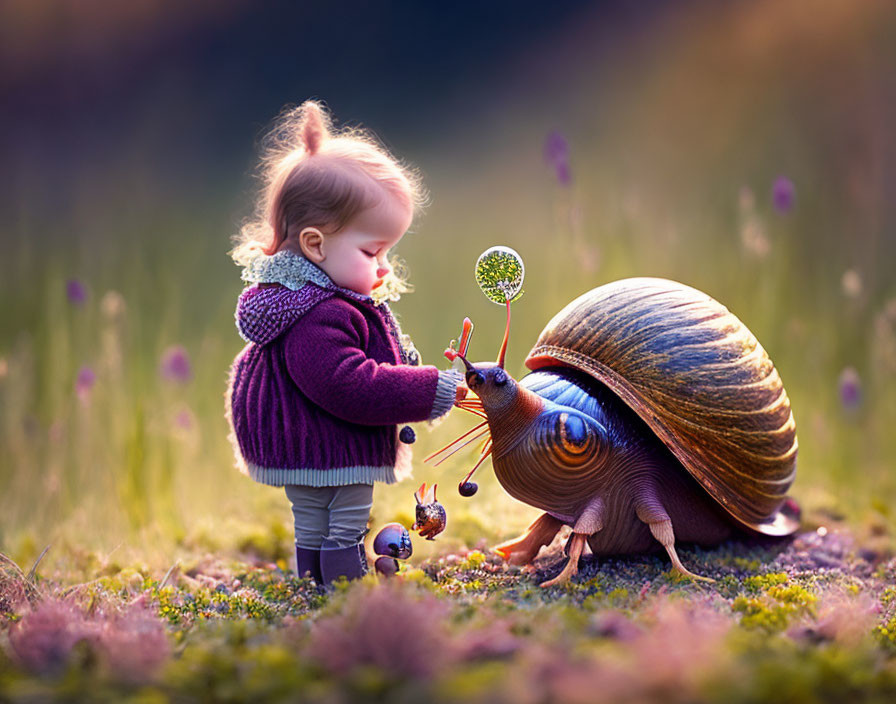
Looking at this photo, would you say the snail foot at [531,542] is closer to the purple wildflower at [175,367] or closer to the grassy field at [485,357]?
the grassy field at [485,357]

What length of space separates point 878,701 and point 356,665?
1.02m

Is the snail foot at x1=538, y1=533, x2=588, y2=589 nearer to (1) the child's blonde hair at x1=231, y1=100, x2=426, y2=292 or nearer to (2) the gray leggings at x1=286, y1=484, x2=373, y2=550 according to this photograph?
(2) the gray leggings at x1=286, y1=484, x2=373, y2=550

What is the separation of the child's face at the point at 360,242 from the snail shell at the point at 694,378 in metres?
0.72

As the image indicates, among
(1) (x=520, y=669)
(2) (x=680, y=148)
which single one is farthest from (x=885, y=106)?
(1) (x=520, y=669)

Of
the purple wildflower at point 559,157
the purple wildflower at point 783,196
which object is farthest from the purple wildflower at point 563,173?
the purple wildflower at point 783,196

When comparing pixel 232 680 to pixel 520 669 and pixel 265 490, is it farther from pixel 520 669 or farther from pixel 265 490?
pixel 265 490

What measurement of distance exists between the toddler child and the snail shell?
563mm

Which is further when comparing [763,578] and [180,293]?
[180,293]

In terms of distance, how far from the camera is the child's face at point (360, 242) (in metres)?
2.85

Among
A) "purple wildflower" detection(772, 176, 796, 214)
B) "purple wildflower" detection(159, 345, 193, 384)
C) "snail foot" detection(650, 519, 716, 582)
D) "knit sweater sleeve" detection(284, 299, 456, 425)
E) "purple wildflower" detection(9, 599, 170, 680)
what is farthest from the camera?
"purple wildflower" detection(772, 176, 796, 214)

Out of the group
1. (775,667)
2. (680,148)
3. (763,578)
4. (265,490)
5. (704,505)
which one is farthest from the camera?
(680,148)

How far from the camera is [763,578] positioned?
2791 mm

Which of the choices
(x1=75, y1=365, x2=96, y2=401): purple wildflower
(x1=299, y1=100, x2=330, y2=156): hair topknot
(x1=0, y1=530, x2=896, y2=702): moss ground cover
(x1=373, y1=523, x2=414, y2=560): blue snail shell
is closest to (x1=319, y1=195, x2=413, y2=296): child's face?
(x1=299, y1=100, x2=330, y2=156): hair topknot

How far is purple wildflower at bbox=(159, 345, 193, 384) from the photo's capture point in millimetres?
4617
